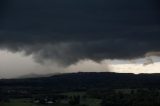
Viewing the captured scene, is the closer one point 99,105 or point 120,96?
point 99,105

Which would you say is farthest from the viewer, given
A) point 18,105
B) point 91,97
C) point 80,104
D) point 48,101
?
point 91,97

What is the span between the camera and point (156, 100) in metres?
104

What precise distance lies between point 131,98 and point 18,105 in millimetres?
25464

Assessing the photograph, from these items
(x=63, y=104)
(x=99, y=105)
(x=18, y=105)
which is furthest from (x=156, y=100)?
(x=18, y=105)

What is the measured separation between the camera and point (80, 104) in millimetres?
108750

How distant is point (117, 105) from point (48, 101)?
20078 mm

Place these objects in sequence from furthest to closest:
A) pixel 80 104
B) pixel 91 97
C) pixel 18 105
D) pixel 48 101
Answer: pixel 91 97, pixel 48 101, pixel 80 104, pixel 18 105

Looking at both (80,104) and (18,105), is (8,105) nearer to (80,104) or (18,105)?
(18,105)

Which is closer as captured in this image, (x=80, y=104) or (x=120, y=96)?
(x=80, y=104)

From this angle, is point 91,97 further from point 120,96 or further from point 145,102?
point 145,102

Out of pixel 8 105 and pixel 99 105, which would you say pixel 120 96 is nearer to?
pixel 99 105

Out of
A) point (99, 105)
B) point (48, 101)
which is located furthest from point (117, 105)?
point (48, 101)

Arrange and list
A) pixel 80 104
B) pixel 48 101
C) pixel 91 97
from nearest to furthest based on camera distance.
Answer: pixel 80 104
pixel 48 101
pixel 91 97

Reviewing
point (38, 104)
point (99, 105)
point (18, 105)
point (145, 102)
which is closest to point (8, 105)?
point (18, 105)
